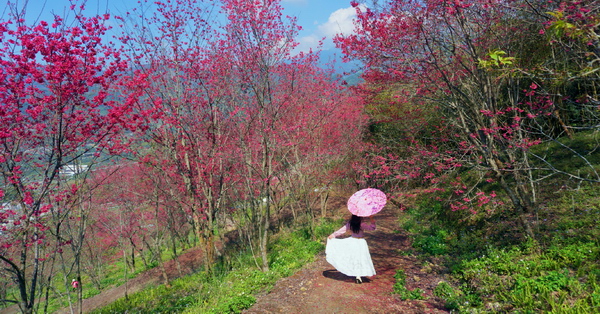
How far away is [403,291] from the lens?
20.2 ft

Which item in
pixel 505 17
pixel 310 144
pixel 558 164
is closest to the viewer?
pixel 505 17

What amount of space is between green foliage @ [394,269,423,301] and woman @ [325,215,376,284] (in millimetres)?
559

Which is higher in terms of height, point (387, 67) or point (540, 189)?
point (387, 67)

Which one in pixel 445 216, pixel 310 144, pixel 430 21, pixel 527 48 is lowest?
pixel 445 216

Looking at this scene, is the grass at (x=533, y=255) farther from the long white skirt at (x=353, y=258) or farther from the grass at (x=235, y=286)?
the grass at (x=235, y=286)

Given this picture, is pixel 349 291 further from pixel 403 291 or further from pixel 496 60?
pixel 496 60

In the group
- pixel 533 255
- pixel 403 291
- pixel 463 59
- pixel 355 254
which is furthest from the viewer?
pixel 463 59

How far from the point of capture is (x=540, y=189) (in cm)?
846

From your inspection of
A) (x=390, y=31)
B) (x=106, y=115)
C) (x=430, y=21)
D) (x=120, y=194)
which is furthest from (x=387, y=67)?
(x=120, y=194)

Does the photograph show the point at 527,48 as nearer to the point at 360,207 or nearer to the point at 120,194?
the point at 360,207

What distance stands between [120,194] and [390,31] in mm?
16864

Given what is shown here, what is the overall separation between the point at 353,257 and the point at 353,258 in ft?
0.07

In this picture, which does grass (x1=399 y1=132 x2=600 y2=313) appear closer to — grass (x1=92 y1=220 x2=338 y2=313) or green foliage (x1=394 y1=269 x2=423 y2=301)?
green foliage (x1=394 y1=269 x2=423 y2=301)

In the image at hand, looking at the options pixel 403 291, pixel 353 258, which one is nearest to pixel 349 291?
pixel 353 258
